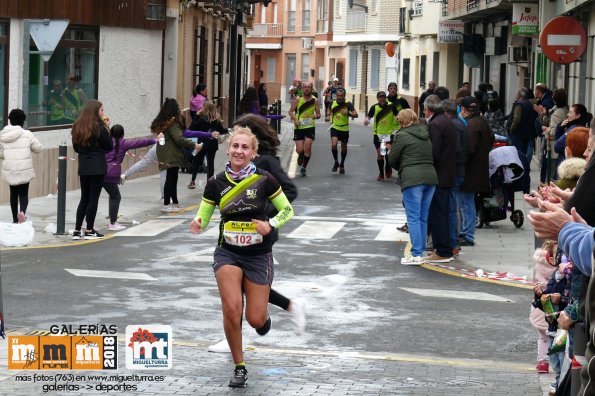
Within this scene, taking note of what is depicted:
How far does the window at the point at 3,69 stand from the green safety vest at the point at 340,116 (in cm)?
815

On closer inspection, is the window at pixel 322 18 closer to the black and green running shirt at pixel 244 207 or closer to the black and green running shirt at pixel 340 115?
the black and green running shirt at pixel 340 115

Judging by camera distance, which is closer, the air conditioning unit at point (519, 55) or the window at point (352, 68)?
the air conditioning unit at point (519, 55)

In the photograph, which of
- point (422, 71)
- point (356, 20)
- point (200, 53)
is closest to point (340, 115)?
point (200, 53)

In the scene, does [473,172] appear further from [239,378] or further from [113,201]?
[239,378]

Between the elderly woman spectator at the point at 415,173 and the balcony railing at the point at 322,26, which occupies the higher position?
the balcony railing at the point at 322,26

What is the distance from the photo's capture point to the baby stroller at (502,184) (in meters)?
18.3

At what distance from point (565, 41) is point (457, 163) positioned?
18.6 feet

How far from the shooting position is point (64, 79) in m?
23.8

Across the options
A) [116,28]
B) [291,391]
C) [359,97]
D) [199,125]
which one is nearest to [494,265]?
[291,391]

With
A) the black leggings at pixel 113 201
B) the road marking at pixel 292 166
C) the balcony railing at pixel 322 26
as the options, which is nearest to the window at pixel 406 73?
the balcony railing at pixel 322 26

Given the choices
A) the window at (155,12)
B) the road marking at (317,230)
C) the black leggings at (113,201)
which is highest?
the window at (155,12)

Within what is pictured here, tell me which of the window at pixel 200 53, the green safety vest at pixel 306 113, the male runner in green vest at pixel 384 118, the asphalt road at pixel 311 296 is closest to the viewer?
the asphalt road at pixel 311 296

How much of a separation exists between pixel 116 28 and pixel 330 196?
5926 millimetres

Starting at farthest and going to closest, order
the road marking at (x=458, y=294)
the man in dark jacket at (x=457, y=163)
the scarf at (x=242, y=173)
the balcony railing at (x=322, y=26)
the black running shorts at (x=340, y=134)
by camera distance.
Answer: the balcony railing at (x=322, y=26), the black running shorts at (x=340, y=134), the man in dark jacket at (x=457, y=163), the road marking at (x=458, y=294), the scarf at (x=242, y=173)
